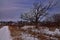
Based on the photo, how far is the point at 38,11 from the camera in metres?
1.77

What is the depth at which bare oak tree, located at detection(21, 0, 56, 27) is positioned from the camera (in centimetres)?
177

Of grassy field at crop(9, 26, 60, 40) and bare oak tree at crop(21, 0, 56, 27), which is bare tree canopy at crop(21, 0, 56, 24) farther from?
grassy field at crop(9, 26, 60, 40)

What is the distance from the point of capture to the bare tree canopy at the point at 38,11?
1.77m

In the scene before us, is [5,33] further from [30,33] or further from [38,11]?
[38,11]

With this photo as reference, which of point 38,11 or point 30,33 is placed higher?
point 38,11

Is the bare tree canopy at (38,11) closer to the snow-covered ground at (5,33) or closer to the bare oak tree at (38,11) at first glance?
the bare oak tree at (38,11)

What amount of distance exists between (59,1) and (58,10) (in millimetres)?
136

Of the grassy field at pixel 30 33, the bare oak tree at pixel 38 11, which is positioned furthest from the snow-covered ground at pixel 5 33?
the bare oak tree at pixel 38 11

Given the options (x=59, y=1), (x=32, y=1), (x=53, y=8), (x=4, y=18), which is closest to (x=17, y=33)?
(x=4, y=18)

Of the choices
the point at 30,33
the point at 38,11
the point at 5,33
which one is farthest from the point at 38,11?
the point at 5,33

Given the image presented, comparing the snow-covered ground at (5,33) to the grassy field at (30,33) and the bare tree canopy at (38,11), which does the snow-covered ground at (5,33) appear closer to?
the grassy field at (30,33)

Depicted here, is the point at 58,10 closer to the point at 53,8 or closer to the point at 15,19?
the point at 53,8

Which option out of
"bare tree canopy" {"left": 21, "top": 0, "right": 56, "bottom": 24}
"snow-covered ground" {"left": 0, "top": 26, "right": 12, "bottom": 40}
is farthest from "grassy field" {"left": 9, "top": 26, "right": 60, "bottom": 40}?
"bare tree canopy" {"left": 21, "top": 0, "right": 56, "bottom": 24}

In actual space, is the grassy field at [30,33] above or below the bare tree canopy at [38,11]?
below
